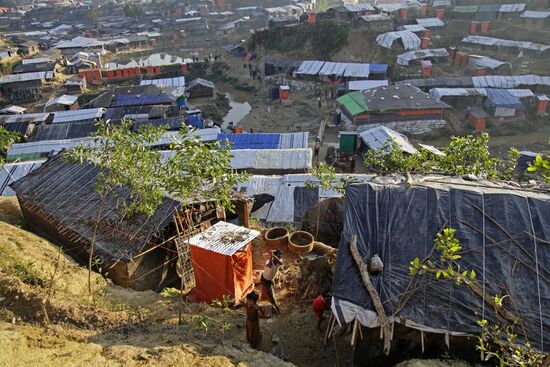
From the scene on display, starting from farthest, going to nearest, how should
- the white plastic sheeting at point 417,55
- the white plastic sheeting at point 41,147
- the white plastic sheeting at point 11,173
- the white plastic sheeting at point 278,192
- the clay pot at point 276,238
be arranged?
the white plastic sheeting at point 417,55 → the white plastic sheeting at point 41,147 → the white plastic sheeting at point 11,173 → the white plastic sheeting at point 278,192 → the clay pot at point 276,238

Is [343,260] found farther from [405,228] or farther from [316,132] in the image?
[316,132]

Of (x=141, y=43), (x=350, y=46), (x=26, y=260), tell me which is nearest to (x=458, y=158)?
(x=26, y=260)

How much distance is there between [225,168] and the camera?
7602 mm

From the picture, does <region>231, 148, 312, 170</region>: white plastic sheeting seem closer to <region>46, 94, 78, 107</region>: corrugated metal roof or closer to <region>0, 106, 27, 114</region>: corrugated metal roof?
<region>46, 94, 78, 107</region>: corrugated metal roof

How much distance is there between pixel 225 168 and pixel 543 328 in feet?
19.7

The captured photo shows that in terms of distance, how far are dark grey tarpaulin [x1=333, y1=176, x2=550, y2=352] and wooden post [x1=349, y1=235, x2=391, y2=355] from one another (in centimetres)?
11

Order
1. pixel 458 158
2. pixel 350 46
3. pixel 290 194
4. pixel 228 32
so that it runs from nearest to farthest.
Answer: pixel 458 158
pixel 290 194
pixel 350 46
pixel 228 32

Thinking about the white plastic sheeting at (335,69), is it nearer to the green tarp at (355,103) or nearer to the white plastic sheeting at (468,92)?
the green tarp at (355,103)

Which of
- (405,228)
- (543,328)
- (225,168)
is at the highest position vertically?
(225,168)

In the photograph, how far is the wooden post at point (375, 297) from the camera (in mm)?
6668

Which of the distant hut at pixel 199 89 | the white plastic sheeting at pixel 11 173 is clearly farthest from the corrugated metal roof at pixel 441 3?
the white plastic sheeting at pixel 11 173

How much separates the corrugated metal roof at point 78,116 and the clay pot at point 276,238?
25.0 m

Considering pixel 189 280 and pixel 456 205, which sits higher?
pixel 456 205

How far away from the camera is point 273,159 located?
23281 mm
